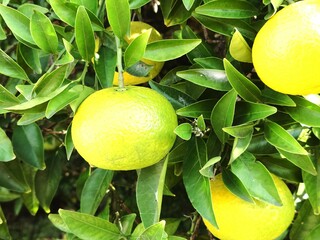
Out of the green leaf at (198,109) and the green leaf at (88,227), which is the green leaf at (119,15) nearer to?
the green leaf at (198,109)

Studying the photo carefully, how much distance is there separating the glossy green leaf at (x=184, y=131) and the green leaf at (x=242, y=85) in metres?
0.10

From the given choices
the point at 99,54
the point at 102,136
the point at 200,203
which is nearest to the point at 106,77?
the point at 99,54

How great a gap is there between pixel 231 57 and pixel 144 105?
24 centimetres

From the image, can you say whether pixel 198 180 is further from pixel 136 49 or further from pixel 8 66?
pixel 8 66

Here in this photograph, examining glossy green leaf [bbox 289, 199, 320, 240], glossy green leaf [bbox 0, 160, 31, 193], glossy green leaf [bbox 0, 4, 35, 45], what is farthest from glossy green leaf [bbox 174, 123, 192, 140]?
glossy green leaf [bbox 0, 160, 31, 193]

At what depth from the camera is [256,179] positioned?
0.91 metres

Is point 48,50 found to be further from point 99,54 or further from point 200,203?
point 200,203

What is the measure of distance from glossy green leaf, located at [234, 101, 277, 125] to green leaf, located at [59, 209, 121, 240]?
0.99 feet

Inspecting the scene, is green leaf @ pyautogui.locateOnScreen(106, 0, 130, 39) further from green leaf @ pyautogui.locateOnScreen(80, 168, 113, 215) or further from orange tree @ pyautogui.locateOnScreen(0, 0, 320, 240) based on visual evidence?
green leaf @ pyautogui.locateOnScreen(80, 168, 113, 215)

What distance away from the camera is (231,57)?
101 centimetres

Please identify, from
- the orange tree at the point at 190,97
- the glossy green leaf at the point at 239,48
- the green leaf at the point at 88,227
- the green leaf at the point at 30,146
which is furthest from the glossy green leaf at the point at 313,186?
the green leaf at the point at 30,146

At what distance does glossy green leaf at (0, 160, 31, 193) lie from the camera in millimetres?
1300

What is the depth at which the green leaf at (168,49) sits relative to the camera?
36.1 inches

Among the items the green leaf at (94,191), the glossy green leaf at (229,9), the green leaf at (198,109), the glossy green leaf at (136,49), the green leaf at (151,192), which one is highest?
the glossy green leaf at (229,9)
